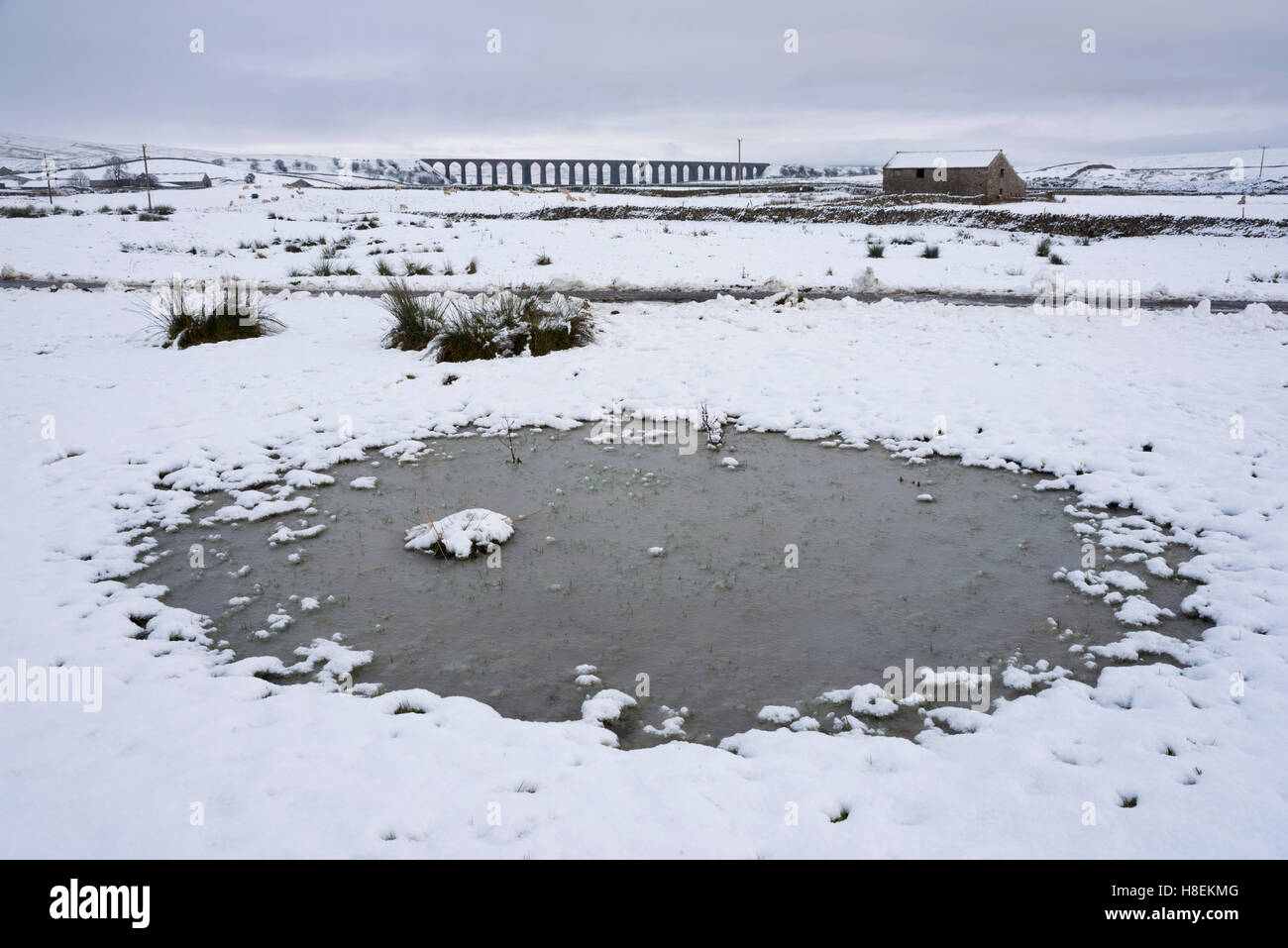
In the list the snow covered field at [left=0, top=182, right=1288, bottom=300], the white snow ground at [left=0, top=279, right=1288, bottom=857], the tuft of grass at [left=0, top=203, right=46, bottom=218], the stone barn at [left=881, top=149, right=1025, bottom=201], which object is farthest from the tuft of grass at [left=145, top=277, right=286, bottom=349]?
the stone barn at [left=881, top=149, right=1025, bottom=201]

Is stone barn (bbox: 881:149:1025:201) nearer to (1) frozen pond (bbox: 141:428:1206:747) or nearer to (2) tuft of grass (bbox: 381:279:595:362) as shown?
(2) tuft of grass (bbox: 381:279:595:362)

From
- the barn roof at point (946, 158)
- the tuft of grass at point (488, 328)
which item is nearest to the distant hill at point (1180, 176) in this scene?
the barn roof at point (946, 158)

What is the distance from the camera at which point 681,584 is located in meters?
4.98

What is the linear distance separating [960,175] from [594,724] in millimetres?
57884

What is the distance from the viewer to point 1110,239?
25.1 meters

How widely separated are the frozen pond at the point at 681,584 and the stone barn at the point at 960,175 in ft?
164

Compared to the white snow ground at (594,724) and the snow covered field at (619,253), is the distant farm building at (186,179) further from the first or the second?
the white snow ground at (594,724)

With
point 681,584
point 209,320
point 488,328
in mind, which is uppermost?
point 209,320

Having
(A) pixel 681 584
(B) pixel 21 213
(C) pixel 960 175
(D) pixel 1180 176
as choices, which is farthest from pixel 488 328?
(D) pixel 1180 176

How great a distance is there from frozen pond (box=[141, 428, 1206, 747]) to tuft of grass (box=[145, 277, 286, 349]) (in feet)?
20.7

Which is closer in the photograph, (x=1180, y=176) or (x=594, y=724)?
(x=594, y=724)

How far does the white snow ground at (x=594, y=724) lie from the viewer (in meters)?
2.91

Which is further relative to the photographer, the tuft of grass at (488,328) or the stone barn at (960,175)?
the stone barn at (960,175)

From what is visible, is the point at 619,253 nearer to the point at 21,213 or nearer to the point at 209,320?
the point at 209,320
